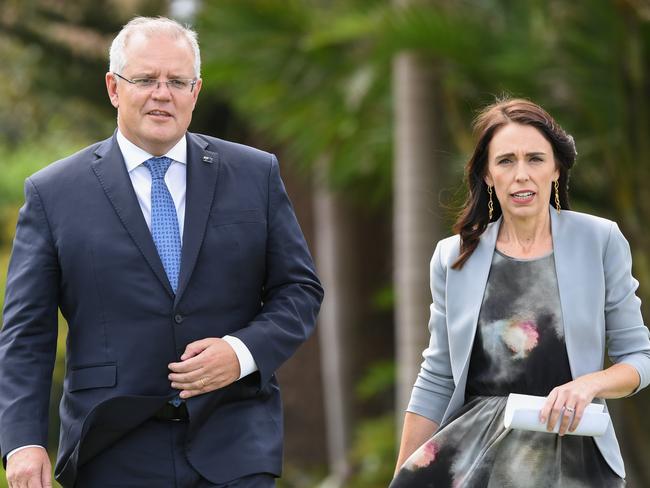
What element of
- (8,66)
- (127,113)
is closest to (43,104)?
(8,66)

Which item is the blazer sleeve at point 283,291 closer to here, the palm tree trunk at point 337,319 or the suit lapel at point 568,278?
the suit lapel at point 568,278

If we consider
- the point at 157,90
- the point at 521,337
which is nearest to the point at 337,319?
the point at 157,90

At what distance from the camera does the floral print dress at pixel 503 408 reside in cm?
373

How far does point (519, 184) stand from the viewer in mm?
3826

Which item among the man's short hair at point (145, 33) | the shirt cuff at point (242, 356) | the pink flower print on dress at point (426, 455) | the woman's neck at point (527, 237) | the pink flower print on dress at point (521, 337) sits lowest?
the pink flower print on dress at point (426, 455)

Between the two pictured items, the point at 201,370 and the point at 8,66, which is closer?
the point at 201,370

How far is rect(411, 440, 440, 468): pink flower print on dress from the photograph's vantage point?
3.88m

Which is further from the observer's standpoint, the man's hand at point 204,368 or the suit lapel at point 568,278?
the man's hand at point 204,368

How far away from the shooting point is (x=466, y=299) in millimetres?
3893

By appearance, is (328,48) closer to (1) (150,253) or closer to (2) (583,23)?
(2) (583,23)

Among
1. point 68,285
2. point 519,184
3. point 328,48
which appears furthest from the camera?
point 328,48

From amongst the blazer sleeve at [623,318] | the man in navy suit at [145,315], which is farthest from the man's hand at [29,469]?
the blazer sleeve at [623,318]

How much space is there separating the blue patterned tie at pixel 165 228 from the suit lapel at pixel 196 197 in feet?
0.14

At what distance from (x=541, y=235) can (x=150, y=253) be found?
3.60ft
